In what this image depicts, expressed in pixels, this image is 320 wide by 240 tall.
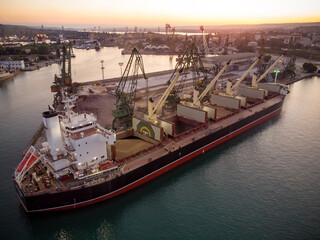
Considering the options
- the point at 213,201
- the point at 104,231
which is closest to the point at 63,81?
the point at 104,231

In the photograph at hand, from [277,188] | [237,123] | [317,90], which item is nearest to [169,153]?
[277,188]

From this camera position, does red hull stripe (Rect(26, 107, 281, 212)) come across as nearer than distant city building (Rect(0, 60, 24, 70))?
Yes

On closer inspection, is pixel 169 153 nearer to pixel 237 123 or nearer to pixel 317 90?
pixel 237 123

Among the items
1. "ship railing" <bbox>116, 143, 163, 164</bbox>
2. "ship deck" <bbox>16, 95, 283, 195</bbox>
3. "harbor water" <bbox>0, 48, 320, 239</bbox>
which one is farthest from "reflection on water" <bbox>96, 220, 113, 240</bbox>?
"ship railing" <bbox>116, 143, 163, 164</bbox>

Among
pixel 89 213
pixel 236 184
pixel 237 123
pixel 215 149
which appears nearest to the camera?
pixel 89 213

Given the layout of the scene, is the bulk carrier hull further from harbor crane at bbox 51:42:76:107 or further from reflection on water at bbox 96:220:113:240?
harbor crane at bbox 51:42:76:107

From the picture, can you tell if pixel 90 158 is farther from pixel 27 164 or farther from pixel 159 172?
pixel 159 172
